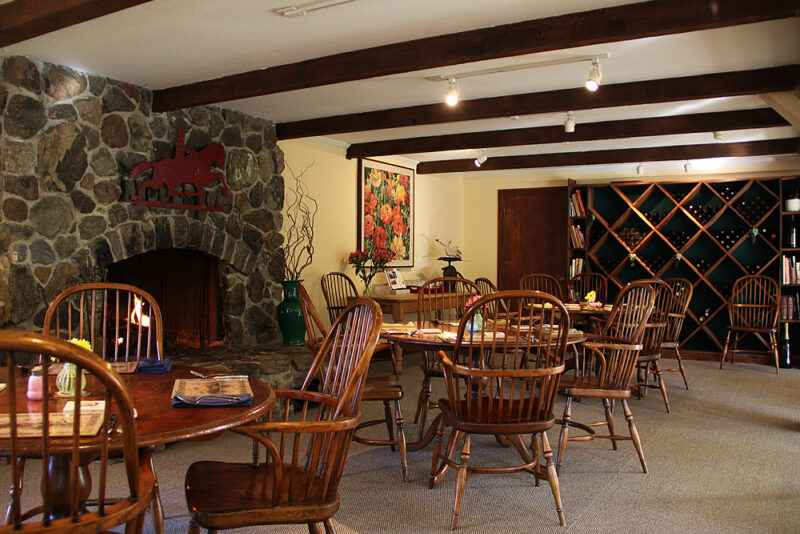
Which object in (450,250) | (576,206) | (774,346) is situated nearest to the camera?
(774,346)

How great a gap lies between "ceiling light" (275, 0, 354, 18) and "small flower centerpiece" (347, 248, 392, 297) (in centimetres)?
355

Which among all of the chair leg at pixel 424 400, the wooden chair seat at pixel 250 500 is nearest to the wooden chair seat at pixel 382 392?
the chair leg at pixel 424 400

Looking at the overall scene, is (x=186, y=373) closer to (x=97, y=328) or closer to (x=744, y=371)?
(x=97, y=328)

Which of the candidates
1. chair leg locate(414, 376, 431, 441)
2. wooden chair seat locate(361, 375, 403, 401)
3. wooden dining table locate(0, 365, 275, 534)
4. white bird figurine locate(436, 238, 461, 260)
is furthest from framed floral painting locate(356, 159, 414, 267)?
wooden dining table locate(0, 365, 275, 534)

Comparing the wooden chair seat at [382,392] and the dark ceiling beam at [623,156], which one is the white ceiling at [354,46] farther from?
the wooden chair seat at [382,392]

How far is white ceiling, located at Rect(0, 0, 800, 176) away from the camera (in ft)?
10.0

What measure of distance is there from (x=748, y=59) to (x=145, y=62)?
11.6ft

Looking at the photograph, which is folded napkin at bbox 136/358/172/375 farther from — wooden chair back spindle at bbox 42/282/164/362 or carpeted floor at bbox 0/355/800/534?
carpeted floor at bbox 0/355/800/534

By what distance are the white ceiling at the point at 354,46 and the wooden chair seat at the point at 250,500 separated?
211 cm

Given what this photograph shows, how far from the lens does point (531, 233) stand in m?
8.60

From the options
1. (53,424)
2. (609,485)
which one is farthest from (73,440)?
(609,485)

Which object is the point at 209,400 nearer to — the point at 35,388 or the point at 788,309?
Result: the point at 35,388

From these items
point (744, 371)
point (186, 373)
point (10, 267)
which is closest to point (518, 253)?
point (744, 371)

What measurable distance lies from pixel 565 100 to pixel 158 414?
3.66m
